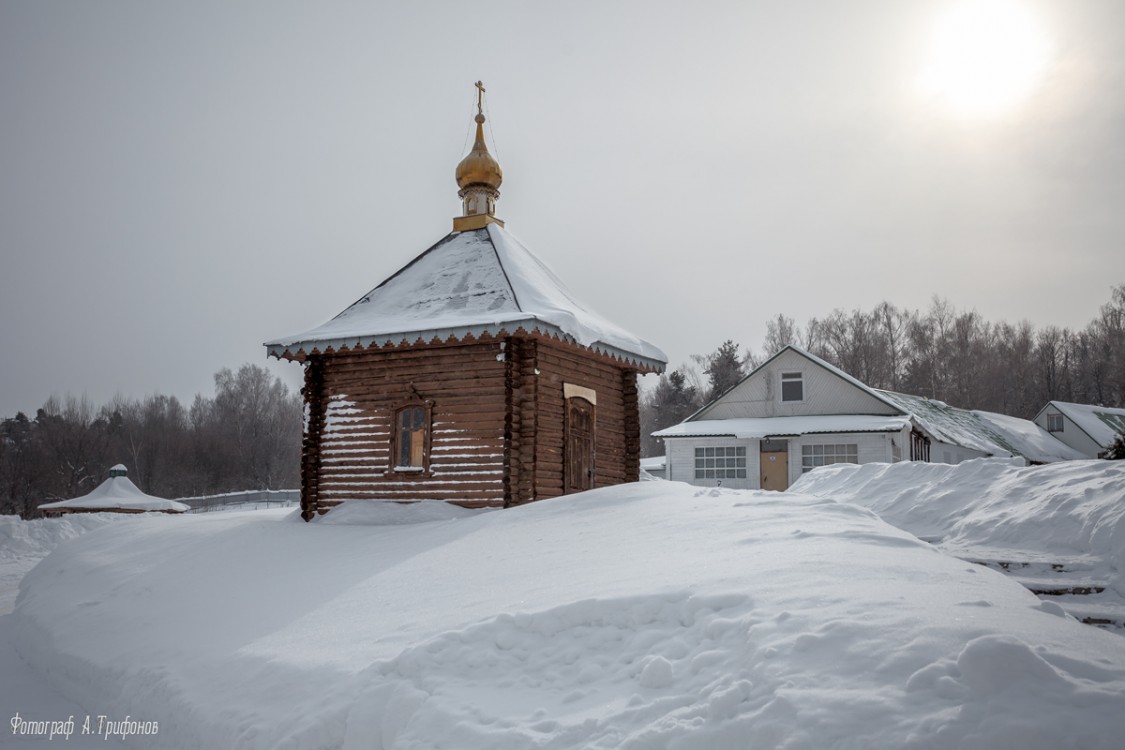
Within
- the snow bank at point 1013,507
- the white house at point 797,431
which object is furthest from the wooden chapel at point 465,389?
the white house at point 797,431

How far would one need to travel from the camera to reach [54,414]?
6362cm

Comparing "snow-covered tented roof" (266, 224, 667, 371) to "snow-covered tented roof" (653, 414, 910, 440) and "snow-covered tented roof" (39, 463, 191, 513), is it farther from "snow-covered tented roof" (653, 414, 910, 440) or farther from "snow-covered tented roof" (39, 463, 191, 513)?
"snow-covered tented roof" (39, 463, 191, 513)

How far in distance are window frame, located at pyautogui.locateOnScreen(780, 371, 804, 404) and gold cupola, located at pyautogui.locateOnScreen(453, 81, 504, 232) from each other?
14.1 metres

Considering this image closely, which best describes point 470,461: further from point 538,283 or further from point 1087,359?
point 1087,359

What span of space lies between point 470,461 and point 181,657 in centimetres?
595

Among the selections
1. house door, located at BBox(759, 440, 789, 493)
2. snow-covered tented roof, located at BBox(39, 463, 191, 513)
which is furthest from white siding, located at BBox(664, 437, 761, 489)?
snow-covered tented roof, located at BBox(39, 463, 191, 513)

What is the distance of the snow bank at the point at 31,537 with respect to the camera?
2164 cm

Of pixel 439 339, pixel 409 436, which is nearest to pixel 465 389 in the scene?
pixel 439 339

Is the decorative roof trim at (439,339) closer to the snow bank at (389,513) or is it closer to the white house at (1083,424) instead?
the snow bank at (389,513)

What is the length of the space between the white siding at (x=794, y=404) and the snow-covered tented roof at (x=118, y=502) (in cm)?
2131

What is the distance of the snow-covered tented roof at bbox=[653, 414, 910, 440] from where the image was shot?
2417cm

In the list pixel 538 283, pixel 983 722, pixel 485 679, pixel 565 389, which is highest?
pixel 538 283

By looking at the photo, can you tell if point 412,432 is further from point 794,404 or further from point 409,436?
point 794,404

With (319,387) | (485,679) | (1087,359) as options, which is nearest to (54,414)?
(319,387)
